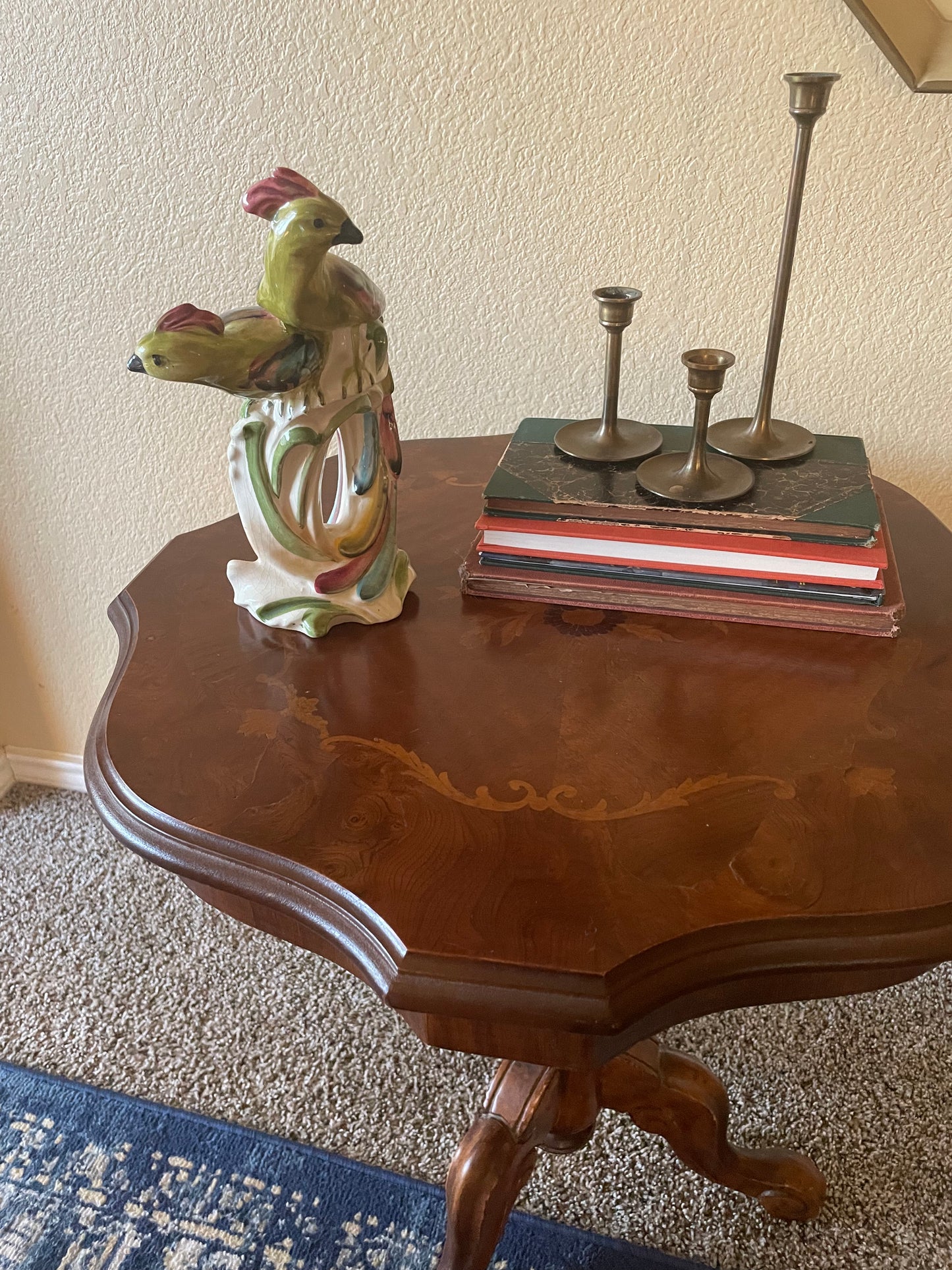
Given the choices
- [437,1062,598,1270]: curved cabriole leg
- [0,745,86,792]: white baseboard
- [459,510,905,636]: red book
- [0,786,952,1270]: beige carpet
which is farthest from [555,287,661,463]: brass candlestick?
[0,745,86,792]: white baseboard

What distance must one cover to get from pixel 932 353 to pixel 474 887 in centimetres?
77

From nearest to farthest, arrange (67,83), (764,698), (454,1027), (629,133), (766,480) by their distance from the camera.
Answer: (454,1027) < (764,698) < (766,480) < (629,133) < (67,83)

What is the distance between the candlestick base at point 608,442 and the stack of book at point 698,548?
0.02 m

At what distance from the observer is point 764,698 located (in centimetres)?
64

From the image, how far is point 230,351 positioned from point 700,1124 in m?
0.75

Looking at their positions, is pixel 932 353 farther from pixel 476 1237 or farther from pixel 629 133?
pixel 476 1237

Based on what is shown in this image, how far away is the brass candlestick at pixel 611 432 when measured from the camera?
75cm

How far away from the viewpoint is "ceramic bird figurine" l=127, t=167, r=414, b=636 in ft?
1.97

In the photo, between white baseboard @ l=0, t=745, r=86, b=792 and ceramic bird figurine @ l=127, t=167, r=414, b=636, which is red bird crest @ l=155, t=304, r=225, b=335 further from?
white baseboard @ l=0, t=745, r=86, b=792

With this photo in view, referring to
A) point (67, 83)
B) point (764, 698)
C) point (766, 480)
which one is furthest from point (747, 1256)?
point (67, 83)

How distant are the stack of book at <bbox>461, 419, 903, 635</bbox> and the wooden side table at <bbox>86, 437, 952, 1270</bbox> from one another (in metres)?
0.02

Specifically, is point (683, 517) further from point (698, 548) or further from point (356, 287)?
point (356, 287)

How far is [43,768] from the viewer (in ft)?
5.18

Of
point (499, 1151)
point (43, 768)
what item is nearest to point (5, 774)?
point (43, 768)
